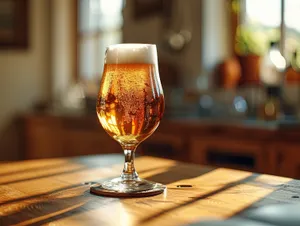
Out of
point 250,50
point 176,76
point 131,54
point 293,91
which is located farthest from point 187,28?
point 131,54

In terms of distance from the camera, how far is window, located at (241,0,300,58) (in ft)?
9.80

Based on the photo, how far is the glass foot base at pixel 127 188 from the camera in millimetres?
835

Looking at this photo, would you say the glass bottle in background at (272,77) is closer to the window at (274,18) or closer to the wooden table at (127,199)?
the window at (274,18)

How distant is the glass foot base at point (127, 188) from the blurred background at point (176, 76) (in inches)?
54.8

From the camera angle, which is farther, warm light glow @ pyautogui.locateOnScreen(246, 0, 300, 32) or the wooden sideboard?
warm light glow @ pyautogui.locateOnScreen(246, 0, 300, 32)

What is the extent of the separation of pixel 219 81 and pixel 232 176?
7.58ft

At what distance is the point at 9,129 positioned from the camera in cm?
465

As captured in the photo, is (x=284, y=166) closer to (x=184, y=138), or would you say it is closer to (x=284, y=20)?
(x=184, y=138)

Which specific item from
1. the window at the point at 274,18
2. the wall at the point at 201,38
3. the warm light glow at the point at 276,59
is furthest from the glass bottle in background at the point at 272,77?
the wall at the point at 201,38

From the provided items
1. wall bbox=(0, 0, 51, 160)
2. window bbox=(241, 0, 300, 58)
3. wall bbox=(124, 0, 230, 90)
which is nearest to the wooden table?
window bbox=(241, 0, 300, 58)

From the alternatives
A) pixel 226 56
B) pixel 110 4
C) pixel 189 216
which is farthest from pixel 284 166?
pixel 110 4

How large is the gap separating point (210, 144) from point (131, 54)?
67.4 inches

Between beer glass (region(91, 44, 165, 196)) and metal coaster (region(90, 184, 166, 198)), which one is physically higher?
beer glass (region(91, 44, 165, 196))

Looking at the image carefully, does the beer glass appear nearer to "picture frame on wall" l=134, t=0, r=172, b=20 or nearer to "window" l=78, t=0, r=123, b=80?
"picture frame on wall" l=134, t=0, r=172, b=20
